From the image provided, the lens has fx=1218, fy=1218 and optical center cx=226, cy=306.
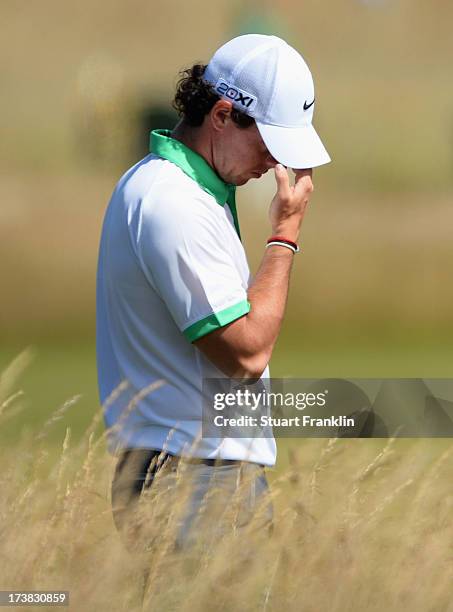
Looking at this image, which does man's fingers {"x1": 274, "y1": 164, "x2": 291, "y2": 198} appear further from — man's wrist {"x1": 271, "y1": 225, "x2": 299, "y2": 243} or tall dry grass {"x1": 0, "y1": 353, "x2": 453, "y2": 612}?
tall dry grass {"x1": 0, "y1": 353, "x2": 453, "y2": 612}

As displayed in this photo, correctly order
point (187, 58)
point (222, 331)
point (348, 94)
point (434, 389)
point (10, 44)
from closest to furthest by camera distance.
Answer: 1. point (222, 331)
2. point (434, 389)
3. point (10, 44)
4. point (187, 58)
5. point (348, 94)

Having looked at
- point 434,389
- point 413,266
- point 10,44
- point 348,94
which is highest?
point 434,389

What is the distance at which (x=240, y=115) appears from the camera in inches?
129

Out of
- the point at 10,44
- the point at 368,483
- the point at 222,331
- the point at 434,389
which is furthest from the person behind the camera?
the point at 10,44

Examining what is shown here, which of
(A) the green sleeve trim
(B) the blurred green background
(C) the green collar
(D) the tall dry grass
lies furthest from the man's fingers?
(B) the blurred green background

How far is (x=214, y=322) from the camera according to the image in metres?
3.03

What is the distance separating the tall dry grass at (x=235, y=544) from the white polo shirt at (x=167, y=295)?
0.40ft

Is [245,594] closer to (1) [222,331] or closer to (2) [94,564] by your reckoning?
(2) [94,564]

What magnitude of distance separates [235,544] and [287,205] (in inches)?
35.9

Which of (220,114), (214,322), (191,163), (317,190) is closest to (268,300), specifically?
(214,322)

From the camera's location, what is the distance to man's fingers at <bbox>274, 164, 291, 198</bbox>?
3266mm

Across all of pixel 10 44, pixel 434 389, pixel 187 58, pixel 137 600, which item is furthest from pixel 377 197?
pixel 137 600

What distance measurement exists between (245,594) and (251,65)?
1.42 metres

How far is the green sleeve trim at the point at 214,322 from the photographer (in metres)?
3.02
